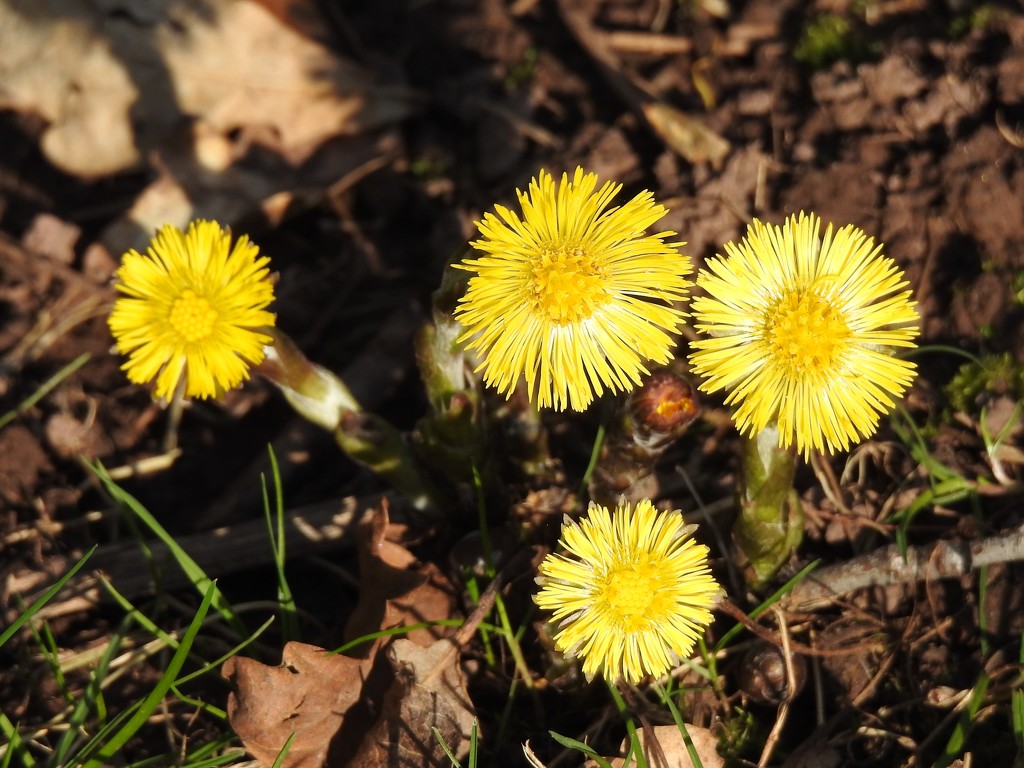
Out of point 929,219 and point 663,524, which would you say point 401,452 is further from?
point 929,219

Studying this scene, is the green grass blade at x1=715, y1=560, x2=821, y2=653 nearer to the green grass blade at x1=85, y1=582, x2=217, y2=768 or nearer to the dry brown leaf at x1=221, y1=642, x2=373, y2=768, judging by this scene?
the dry brown leaf at x1=221, y1=642, x2=373, y2=768

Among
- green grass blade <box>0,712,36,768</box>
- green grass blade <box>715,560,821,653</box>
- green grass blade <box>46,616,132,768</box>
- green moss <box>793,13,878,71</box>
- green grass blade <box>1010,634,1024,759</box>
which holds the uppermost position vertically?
green moss <box>793,13,878,71</box>

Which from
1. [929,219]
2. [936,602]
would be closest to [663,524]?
[936,602]

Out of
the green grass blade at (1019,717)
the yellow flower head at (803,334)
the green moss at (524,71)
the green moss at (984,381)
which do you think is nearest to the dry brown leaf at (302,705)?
the yellow flower head at (803,334)

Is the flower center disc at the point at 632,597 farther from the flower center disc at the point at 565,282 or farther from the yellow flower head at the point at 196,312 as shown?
the yellow flower head at the point at 196,312

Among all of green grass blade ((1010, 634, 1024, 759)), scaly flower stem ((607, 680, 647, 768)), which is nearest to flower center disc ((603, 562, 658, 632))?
scaly flower stem ((607, 680, 647, 768))

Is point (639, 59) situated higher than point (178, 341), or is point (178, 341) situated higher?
point (639, 59)
